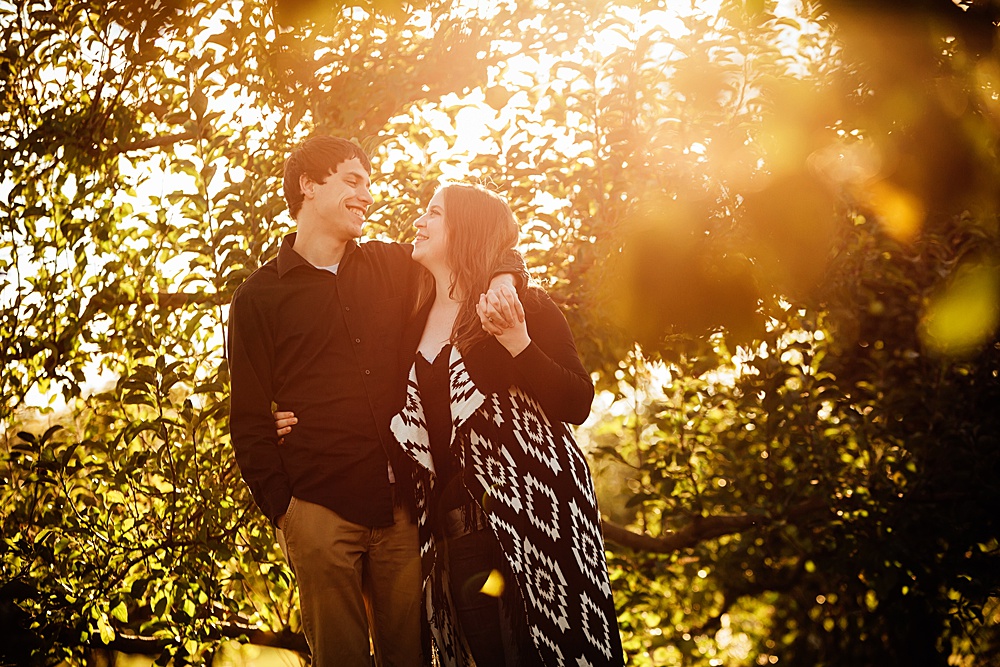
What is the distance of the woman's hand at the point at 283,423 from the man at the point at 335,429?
0.02 m

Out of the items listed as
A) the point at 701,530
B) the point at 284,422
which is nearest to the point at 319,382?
the point at 284,422

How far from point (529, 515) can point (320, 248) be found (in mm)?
1068

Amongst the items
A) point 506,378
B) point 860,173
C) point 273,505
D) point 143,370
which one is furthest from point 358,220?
point 860,173

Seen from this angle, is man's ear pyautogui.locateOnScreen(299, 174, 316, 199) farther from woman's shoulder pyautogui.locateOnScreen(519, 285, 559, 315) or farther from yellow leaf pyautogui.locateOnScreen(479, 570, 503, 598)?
yellow leaf pyautogui.locateOnScreen(479, 570, 503, 598)

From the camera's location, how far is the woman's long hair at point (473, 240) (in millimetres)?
2701

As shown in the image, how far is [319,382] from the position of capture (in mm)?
2695

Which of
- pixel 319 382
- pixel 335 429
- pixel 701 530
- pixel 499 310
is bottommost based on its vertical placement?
pixel 335 429

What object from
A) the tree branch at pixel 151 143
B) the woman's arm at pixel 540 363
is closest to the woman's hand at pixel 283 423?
the woman's arm at pixel 540 363

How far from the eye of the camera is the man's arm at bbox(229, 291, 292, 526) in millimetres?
2635

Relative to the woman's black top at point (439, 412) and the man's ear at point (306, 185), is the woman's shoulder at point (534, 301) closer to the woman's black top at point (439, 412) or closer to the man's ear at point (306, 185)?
the woman's black top at point (439, 412)

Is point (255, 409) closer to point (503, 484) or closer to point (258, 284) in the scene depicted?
point (258, 284)

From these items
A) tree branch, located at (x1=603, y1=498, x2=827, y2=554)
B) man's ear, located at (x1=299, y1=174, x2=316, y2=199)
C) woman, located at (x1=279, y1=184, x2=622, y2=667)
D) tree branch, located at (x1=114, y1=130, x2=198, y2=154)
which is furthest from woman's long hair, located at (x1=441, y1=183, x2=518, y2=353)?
tree branch, located at (x1=603, y1=498, x2=827, y2=554)

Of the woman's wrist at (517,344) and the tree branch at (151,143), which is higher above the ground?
the tree branch at (151,143)

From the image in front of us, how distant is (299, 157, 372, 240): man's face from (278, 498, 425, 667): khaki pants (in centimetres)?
86
